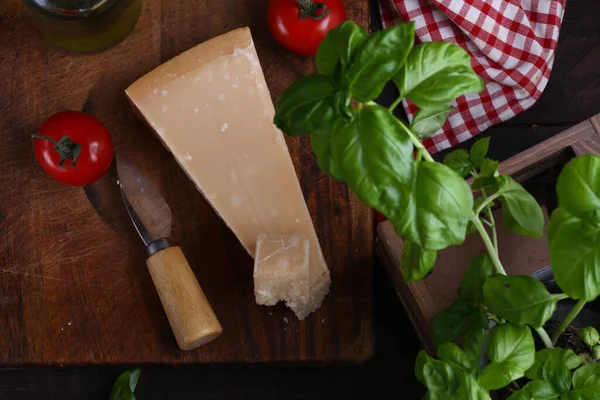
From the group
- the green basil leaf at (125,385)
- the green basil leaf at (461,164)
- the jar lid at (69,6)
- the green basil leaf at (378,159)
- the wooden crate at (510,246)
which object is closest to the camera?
the green basil leaf at (378,159)

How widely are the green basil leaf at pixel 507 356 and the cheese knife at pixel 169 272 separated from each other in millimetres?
532

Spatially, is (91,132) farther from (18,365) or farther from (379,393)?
(379,393)

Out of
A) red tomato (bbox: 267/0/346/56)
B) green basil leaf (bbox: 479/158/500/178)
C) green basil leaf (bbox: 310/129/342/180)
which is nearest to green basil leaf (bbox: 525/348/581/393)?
green basil leaf (bbox: 479/158/500/178)

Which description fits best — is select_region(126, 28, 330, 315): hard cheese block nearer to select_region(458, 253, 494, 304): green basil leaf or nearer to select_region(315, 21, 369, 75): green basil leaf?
select_region(458, 253, 494, 304): green basil leaf

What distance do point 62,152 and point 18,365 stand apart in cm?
38

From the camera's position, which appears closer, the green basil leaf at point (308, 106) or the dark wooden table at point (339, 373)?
the green basil leaf at point (308, 106)

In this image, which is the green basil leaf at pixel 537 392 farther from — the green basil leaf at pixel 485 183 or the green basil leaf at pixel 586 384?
the green basil leaf at pixel 485 183

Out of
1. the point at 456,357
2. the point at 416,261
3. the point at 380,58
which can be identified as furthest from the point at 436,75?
the point at 456,357

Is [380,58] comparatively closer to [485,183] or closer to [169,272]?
[485,183]

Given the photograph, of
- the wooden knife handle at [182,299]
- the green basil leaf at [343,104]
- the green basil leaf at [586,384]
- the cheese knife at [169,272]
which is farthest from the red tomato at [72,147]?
the green basil leaf at [586,384]

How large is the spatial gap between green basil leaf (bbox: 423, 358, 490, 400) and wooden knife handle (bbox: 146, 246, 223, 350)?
0.49 m

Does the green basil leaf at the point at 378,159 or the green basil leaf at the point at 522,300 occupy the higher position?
the green basil leaf at the point at 378,159

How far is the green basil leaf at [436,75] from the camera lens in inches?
30.0

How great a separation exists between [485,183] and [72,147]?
66cm
